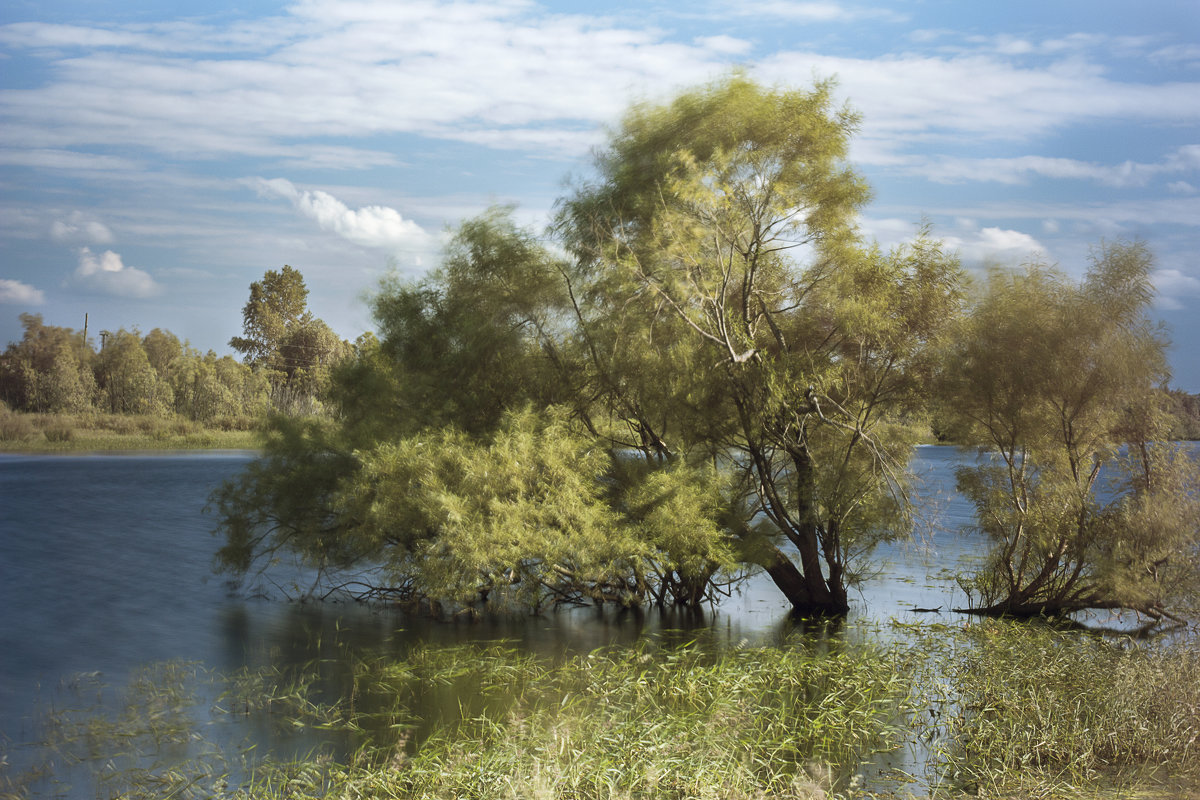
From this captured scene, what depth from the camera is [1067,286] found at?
13.5 meters

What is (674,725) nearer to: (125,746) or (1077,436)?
(125,746)

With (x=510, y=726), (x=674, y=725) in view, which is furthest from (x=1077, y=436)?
(x=510, y=726)

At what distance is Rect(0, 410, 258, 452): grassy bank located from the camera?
5475 centimetres

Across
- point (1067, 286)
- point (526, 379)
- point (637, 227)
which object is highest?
point (637, 227)

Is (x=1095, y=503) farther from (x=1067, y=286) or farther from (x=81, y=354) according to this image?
(x=81, y=354)

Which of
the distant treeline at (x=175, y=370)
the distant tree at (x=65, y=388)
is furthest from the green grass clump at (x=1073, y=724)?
the distant tree at (x=65, y=388)

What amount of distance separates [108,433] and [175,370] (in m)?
7.63

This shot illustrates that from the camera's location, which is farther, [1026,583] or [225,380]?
[225,380]

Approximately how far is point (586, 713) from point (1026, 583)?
9.38 metres

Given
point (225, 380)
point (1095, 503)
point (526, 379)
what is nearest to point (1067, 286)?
point (1095, 503)

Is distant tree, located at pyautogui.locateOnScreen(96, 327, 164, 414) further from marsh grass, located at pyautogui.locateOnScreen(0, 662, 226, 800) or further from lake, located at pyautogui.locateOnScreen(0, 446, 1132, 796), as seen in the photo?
marsh grass, located at pyautogui.locateOnScreen(0, 662, 226, 800)

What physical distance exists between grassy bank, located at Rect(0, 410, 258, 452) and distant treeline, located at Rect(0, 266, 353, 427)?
103cm

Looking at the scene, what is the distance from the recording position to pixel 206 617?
1550 centimetres

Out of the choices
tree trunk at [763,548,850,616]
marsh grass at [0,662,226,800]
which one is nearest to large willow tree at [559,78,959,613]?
tree trunk at [763,548,850,616]
